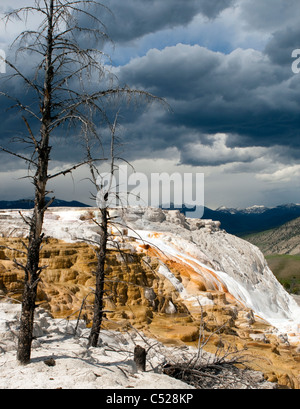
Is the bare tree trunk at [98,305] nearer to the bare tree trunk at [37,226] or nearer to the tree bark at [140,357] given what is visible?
the tree bark at [140,357]

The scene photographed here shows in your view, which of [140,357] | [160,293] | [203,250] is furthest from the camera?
[203,250]

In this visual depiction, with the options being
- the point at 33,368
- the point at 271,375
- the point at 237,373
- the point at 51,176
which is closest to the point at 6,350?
the point at 33,368

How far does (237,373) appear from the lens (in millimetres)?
8188
